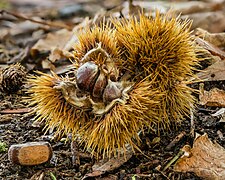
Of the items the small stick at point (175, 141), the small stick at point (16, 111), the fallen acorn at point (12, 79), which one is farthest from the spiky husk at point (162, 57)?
the fallen acorn at point (12, 79)

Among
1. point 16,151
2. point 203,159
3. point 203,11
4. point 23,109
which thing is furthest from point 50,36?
point 203,159

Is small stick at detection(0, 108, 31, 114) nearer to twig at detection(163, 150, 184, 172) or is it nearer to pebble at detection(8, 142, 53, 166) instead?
pebble at detection(8, 142, 53, 166)

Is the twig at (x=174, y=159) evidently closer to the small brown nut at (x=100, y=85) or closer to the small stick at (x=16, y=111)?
the small brown nut at (x=100, y=85)

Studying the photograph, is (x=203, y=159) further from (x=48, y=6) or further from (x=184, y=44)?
(x=48, y=6)

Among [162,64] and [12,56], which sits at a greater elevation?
[162,64]

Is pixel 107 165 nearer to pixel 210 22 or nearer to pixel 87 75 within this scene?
pixel 87 75

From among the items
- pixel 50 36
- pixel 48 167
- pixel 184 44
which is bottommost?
pixel 48 167

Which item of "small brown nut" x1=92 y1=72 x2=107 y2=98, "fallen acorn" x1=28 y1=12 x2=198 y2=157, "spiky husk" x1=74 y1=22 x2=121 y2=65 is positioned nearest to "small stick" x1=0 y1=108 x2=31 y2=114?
"fallen acorn" x1=28 y1=12 x2=198 y2=157
